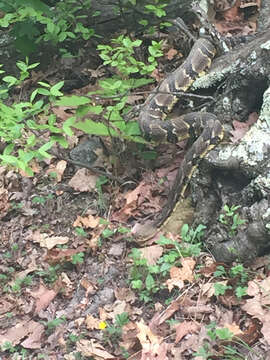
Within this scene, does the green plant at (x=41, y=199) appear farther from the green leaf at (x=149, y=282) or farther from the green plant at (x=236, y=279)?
the green plant at (x=236, y=279)

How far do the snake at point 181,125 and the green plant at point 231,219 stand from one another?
2.34 ft

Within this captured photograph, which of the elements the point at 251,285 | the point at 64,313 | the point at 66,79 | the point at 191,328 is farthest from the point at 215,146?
the point at 66,79

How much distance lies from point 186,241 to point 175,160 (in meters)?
1.42

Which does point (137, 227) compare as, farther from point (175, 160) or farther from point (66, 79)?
point (66, 79)

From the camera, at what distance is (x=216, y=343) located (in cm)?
380

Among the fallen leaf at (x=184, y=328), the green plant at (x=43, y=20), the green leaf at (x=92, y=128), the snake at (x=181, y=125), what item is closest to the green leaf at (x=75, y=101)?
the green leaf at (x=92, y=128)

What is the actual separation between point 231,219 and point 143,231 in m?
0.99

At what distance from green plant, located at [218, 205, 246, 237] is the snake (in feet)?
2.34

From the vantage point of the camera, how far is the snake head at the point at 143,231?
5047 mm

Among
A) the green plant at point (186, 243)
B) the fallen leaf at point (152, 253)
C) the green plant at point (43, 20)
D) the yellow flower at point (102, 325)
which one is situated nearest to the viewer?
the yellow flower at point (102, 325)

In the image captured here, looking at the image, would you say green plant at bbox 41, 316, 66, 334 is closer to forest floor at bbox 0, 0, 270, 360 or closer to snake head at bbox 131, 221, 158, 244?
forest floor at bbox 0, 0, 270, 360

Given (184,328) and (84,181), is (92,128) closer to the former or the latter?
(84,181)

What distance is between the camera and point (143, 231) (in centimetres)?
516

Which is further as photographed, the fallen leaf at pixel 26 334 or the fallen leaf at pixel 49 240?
the fallen leaf at pixel 49 240
